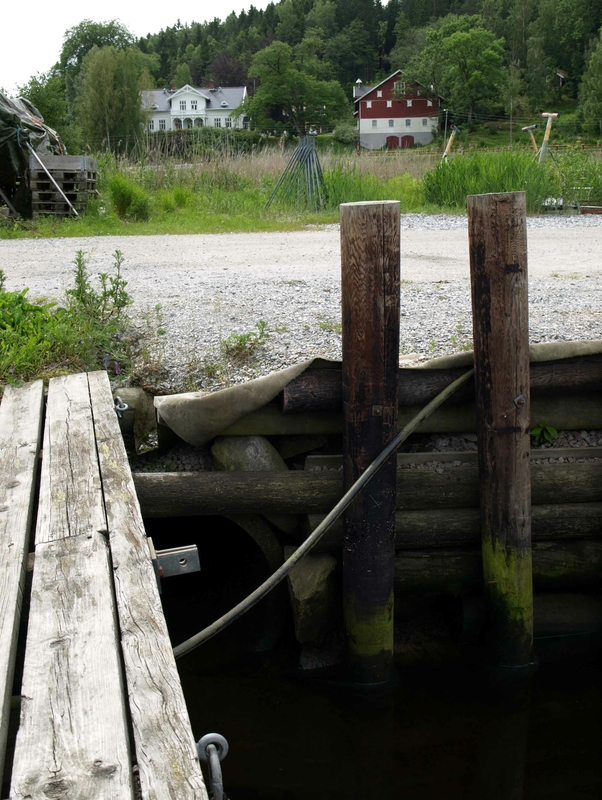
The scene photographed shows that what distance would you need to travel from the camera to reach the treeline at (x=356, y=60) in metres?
63.4

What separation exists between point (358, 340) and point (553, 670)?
2029 mm

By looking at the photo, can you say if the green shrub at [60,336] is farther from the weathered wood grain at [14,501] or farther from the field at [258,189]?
the field at [258,189]

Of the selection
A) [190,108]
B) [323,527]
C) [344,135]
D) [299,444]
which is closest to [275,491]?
[299,444]

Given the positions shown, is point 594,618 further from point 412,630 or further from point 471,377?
point 471,377

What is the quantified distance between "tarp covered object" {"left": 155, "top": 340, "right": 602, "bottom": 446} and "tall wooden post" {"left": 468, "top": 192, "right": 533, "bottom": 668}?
311 millimetres

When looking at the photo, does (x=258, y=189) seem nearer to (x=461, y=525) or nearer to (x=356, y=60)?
(x=461, y=525)

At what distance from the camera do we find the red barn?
3588 inches

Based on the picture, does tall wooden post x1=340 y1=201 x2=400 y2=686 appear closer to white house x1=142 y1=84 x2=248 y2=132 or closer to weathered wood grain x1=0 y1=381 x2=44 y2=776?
weathered wood grain x1=0 y1=381 x2=44 y2=776

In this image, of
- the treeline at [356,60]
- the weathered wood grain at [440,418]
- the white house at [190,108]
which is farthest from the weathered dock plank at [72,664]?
the white house at [190,108]

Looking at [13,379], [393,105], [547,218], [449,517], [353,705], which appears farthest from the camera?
[393,105]

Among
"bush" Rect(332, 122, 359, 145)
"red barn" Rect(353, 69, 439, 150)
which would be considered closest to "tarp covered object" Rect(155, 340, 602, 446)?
"bush" Rect(332, 122, 359, 145)

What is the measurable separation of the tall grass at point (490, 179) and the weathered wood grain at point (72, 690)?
12470 mm

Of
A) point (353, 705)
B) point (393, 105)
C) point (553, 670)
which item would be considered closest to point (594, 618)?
point (553, 670)

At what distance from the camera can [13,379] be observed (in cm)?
463
